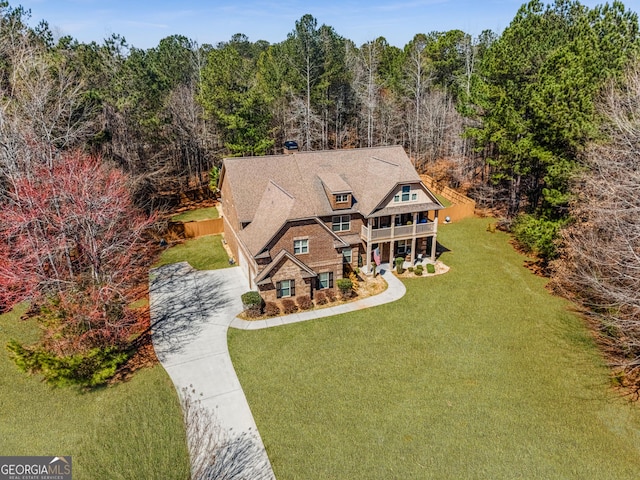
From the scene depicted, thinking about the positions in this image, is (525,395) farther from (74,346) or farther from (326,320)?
(74,346)

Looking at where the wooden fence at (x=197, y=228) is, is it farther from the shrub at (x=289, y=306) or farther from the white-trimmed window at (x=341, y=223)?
the shrub at (x=289, y=306)

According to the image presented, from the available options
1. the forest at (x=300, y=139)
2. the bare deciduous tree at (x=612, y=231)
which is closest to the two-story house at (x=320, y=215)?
the forest at (x=300, y=139)

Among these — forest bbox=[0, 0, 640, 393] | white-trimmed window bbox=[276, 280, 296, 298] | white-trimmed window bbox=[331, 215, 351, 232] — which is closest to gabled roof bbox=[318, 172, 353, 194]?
white-trimmed window bbox=[331, 215, 351, 232]

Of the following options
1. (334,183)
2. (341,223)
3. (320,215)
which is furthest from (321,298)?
(334,183)

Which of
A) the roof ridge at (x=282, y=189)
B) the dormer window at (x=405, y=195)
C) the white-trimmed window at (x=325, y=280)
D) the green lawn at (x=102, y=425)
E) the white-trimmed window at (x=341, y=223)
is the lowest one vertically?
the green lawn at (x=102, y=425)

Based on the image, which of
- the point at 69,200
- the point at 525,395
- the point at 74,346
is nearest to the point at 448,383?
the point at 525,395

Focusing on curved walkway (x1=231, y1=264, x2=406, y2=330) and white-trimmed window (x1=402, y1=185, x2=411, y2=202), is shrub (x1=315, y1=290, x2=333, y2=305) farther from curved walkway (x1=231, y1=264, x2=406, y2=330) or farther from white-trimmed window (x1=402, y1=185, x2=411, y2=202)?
white-trimmed window (x1=402, y1=185, x2=411, y2=202)
